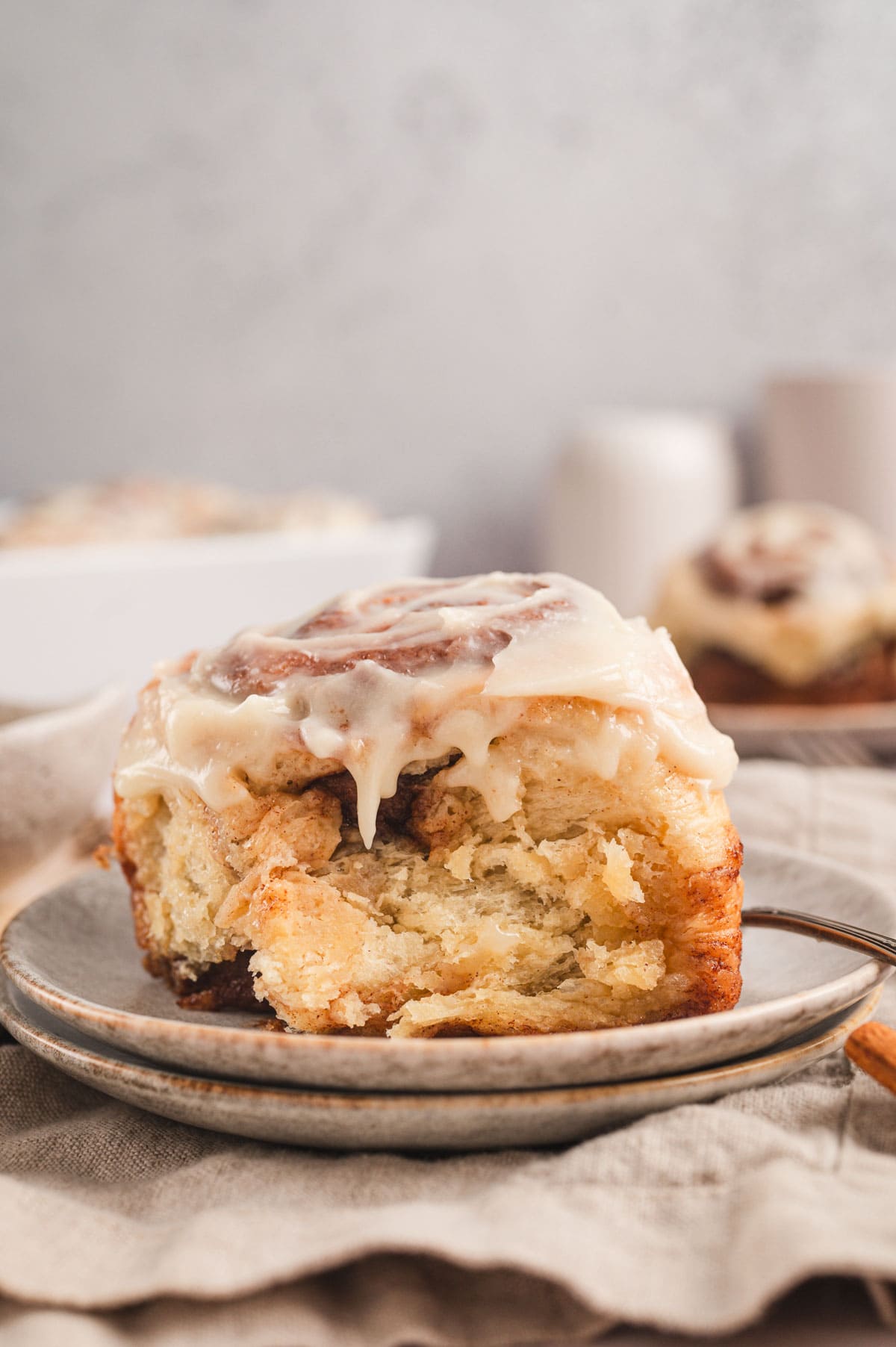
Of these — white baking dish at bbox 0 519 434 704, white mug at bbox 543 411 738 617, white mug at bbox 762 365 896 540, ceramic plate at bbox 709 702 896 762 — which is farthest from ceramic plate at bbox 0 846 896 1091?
white mug at bbox 762 365 896 540

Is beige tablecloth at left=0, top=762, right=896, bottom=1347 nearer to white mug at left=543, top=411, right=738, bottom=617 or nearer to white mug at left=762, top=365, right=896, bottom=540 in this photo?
white mug at left=543, top=411, right=738, bottom=617

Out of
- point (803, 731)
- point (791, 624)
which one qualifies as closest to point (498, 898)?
point (803, 731)

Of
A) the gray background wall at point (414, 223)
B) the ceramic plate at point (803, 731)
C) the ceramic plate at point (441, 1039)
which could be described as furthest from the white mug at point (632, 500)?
the ceramic plate at point (441, 1039)

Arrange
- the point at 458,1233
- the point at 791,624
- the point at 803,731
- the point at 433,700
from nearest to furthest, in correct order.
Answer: the point at 458,1233 → the point at 433,700 → the point at 803,731 → the point at 791,624

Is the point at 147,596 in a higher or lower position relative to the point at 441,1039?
lower

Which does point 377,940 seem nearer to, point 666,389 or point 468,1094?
point 468,1094

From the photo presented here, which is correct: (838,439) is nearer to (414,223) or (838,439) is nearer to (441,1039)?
(414,223)

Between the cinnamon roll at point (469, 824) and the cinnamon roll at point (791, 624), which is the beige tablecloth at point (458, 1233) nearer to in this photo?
the cinnamon roll at point (469, 824)
